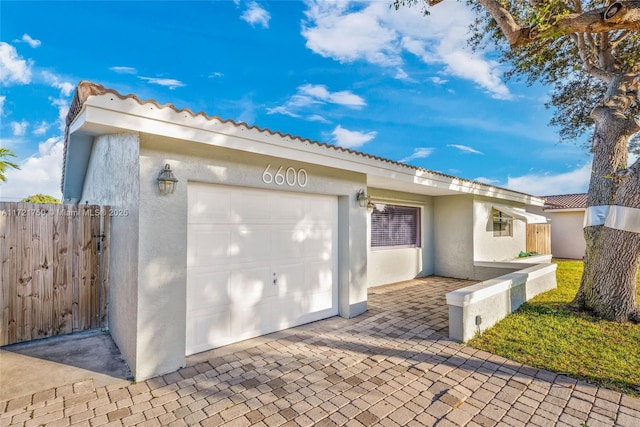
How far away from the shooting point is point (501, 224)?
18.2m

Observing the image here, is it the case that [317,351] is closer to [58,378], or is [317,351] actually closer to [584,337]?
[58,378]

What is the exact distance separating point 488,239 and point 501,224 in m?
2.38

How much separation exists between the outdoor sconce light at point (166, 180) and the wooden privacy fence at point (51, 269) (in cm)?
336

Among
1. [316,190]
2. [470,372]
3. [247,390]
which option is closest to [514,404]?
[470,372]

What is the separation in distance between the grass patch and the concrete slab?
26.6 feet

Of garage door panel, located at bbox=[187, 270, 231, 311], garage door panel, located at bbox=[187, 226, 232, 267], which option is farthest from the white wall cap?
garage door panel, located at bbox=[187, 226, 232, 267]

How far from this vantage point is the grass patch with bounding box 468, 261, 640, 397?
5.75m

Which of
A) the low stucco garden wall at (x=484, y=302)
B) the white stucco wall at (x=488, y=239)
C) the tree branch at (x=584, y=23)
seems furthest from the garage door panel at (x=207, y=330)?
the white stucco wall at (x=488, y=239)

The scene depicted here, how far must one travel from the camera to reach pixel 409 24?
12898mm

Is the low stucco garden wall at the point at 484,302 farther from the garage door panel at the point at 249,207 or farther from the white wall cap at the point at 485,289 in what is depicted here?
the garage door panel at the point at 249,207

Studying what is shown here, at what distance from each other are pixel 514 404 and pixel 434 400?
4.19 feet

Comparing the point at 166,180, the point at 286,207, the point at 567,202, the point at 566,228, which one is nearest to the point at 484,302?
the point at 286,207

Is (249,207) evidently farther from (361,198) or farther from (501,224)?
(501,224)

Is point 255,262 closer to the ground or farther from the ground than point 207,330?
farther from the ground
